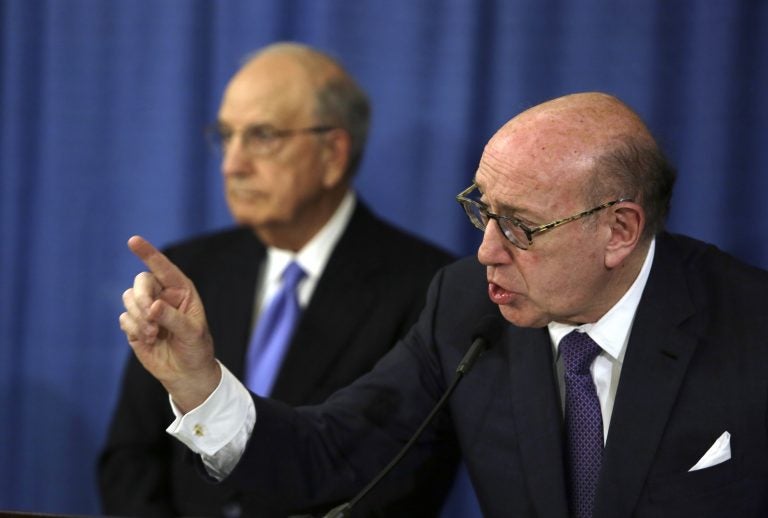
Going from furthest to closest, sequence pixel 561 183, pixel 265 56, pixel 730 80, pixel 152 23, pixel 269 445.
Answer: pixel 152 23
pixel 265 56
pixel 730 80
pixel 269 445
pixel 561 183

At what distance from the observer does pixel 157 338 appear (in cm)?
175

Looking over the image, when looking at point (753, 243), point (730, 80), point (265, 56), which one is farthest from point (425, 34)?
point (753, 243)

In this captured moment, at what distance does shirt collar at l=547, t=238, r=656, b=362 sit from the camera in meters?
1.82

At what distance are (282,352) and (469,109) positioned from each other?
83cm

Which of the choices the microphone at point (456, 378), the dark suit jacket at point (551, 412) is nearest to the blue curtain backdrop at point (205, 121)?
the dark suit jacket at point (551, 412)

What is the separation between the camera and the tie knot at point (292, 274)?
2822 mm

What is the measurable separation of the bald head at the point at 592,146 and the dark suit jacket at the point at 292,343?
985 mm

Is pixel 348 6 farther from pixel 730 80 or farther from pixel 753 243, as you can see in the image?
pixel 753 243

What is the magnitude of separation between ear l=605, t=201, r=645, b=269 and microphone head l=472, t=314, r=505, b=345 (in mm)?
225

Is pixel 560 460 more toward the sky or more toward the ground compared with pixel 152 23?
more toward the ground

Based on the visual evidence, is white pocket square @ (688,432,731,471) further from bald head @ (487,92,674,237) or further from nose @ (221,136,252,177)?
nose @ (221,136,252,177)

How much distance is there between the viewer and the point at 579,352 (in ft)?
6.04

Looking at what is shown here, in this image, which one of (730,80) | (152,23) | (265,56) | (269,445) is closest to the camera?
(269,445)

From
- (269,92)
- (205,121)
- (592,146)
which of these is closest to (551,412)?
(592,146)
